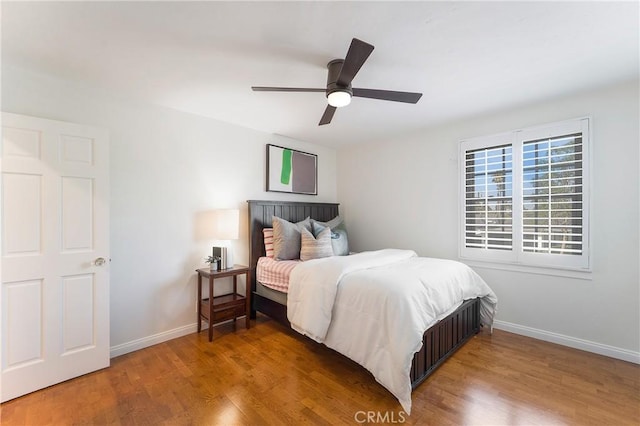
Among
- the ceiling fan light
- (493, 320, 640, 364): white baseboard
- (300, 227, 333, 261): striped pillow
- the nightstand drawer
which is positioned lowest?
(493, 320, 640, 364): white baseboard

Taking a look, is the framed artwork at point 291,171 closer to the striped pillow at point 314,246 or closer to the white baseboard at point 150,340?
the striped pillow at point 314,246

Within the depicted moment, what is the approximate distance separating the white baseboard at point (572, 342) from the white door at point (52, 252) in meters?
4.08

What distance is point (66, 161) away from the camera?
221 cm

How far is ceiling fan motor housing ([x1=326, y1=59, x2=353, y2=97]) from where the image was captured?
199 cm

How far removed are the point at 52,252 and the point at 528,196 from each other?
4463 millimetres

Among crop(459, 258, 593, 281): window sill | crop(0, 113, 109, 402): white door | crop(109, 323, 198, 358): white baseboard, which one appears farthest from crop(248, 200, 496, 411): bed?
crop(0, 113, 109, 402): white door

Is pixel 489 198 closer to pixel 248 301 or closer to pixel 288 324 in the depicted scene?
A: pixel 288 324

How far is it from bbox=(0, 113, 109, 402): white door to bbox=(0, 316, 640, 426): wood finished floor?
0.21 m

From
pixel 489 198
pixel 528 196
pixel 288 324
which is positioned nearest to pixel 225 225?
pixel 288 324

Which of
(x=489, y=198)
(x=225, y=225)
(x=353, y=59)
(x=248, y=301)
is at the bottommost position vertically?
(x=248, y=301)

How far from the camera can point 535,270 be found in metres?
2.95

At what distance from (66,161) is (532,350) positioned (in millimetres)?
4511

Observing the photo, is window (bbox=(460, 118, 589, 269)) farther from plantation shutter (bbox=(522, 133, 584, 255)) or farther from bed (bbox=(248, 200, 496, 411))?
bed (bbox=(248, 200, 496, 411))

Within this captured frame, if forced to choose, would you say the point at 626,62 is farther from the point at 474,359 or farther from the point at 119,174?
the point at 119,174
